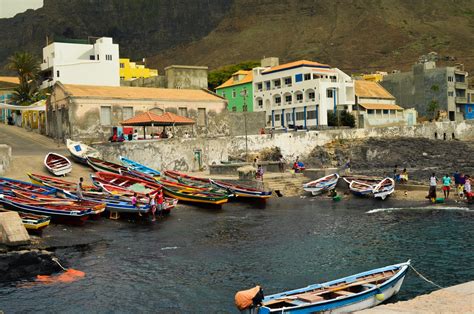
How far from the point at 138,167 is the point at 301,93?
41917mm

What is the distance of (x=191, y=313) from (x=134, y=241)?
11.4 m

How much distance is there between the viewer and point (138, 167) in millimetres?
46250

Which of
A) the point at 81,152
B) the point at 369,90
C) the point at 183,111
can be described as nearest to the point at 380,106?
the point at 369,90

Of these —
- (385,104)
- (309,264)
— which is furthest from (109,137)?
(385,104)

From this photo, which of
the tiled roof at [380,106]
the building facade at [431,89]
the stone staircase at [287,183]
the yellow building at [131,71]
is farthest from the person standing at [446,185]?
the yellow building at [131,71]

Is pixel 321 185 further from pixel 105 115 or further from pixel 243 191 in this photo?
pixel 105 115

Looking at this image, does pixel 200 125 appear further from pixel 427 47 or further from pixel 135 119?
pixel 427 47

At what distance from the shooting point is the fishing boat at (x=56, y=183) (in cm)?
3688

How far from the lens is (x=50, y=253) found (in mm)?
23828

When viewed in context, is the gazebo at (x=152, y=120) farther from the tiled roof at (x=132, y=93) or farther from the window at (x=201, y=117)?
the window at (x=201, y=117)

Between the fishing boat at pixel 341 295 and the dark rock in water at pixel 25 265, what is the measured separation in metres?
11.4

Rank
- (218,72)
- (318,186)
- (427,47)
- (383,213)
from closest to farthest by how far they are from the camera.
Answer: (383,213) → (318,186) → (218,72) → (427,47)

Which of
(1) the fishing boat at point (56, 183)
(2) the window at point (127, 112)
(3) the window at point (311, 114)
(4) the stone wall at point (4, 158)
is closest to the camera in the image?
(1) the fishing boat at point (56, 183)

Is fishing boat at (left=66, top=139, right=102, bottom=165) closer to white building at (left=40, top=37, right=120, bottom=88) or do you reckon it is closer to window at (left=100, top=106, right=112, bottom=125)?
window at (left=100, top=106, right=112, bottom=125)
